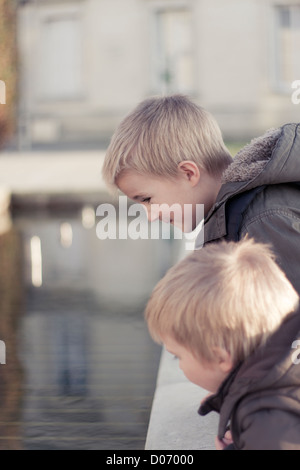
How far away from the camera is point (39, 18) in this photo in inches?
838

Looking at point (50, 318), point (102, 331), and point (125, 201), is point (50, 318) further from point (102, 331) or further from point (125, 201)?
point (125, 201)

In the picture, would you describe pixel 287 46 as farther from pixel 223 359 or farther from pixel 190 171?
pixel 223 359

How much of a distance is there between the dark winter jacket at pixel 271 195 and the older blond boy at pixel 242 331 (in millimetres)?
333

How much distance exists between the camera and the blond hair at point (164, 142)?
8.91 ft

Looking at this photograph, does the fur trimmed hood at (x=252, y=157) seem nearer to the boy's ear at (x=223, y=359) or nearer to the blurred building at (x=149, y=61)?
the boy's ear at (x=223, y=359)

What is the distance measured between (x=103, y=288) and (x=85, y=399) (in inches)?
93.0

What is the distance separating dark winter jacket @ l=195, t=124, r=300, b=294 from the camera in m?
2.30

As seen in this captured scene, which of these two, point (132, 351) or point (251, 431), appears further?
point (132, 351)

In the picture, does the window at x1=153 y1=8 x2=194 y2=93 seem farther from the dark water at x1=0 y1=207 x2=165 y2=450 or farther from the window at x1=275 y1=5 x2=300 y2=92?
the dark water at x1=0 y1=207 x2=165 y2=450

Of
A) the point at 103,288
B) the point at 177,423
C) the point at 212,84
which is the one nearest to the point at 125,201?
the point at 103,288

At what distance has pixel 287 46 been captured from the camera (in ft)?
66.9

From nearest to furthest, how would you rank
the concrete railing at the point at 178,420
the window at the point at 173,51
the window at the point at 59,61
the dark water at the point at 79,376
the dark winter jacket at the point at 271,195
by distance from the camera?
1. the dark winter jacket at the point at 271,195
2. the concrete railing at the point at 178,420
3. the dark water at the point at 79,376
4. the window at the point at 173,51
5. the window at the point at 59,61

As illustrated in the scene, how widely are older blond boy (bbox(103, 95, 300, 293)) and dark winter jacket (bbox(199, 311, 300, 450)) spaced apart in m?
0.52

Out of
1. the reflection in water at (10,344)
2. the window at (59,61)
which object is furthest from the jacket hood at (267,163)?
the window at (59,61)
